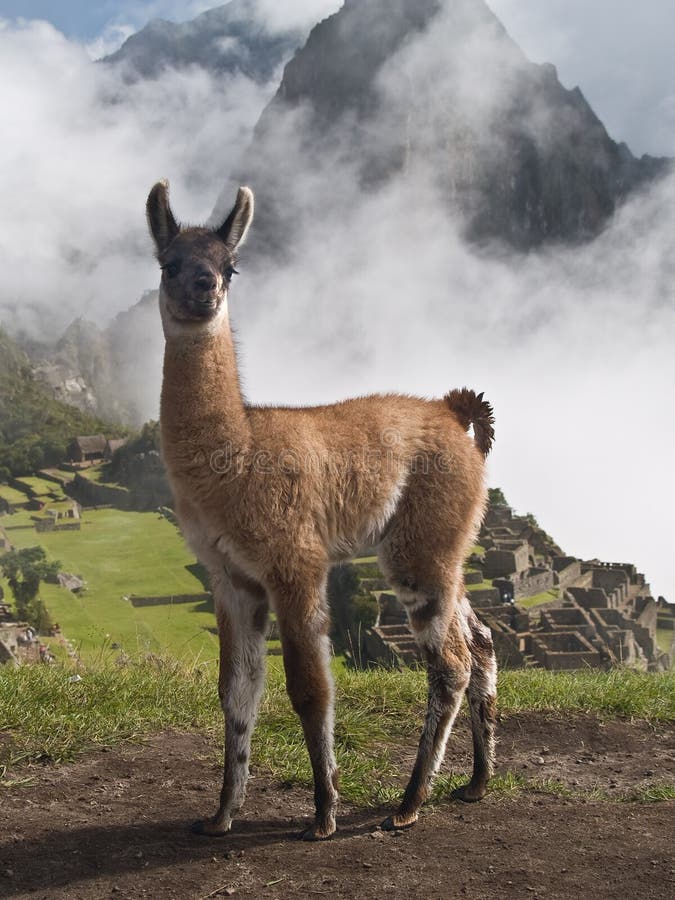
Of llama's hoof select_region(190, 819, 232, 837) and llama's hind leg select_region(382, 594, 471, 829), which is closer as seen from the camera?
llama's hoof select_region(190, 819, 232, 837)

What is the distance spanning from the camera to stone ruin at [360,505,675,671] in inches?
1387

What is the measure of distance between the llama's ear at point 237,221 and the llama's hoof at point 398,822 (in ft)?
10.6

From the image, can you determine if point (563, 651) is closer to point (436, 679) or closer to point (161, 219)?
point (436, 679)

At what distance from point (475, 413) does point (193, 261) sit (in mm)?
2076

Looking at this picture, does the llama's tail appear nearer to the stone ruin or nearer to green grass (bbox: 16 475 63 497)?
the stone ruin

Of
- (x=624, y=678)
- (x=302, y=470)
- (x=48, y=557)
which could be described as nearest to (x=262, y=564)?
(x=302, y=470)

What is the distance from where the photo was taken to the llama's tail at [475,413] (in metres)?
5.62

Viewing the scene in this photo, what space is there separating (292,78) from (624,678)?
669ft

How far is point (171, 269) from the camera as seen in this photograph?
466 centimetres

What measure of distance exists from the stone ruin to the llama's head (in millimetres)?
23121

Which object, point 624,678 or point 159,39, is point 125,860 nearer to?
point 624,678

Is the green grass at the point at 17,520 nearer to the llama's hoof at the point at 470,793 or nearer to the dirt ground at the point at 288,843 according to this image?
the dirt ground at the point at 288,843

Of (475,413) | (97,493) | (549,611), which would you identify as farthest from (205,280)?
(97,493)

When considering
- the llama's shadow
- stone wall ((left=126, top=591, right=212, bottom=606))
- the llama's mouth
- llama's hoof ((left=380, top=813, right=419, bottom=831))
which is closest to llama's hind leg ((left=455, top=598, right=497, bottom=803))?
llama's hoof ((left=380, top=813, right=419, bottom=831))
